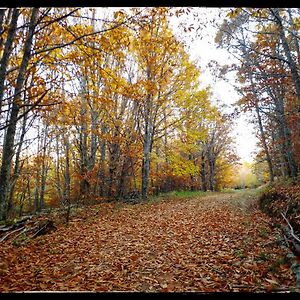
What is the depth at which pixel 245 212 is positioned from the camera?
9.66 meters

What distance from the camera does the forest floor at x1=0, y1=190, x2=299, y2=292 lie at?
381cm

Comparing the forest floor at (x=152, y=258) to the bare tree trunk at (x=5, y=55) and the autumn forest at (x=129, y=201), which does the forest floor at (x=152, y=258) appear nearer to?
the autumn forest at (x=129, y=201)

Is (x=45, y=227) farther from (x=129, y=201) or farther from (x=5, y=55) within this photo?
(x=129, y=201)

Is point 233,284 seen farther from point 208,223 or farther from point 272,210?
point 272,210

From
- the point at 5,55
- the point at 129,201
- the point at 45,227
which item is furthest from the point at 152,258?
the point at 129,201

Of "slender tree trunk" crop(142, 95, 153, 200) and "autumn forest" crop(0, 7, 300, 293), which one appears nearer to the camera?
"autumn forest" crop(0, 7, 300, 293)

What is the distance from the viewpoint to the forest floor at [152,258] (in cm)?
381

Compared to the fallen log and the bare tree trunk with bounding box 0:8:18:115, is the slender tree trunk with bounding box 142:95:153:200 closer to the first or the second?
the fallen log

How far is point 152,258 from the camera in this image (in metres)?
5.03

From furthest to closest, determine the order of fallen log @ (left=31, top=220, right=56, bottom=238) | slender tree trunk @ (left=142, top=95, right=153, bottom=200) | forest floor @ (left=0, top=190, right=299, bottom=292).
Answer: slender tree trunk @ (left=142, top=95, right=153, bottom=200) → fallen log @ (left=31, top=220, right=56, bottom=238) → forest floor @ (left=0, top=190, right=299, bottom=292)

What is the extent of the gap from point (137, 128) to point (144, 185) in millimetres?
3617

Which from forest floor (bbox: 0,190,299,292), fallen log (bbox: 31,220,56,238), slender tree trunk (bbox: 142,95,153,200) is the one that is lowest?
forest floor (bbox: 0,190,299,292)

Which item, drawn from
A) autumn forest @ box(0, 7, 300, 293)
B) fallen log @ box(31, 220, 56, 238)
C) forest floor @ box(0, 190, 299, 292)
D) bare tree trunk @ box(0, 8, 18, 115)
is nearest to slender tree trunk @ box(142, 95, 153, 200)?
autumn forest @ box(0, 7, 300, 293)

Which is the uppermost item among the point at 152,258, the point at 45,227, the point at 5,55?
the point at 5,55
